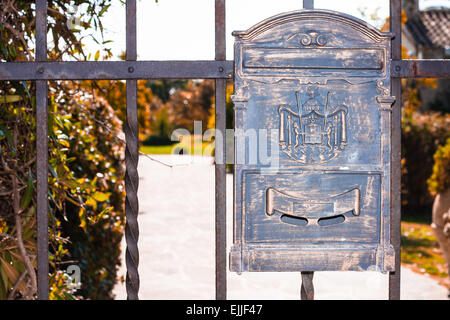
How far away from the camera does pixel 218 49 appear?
1690mm

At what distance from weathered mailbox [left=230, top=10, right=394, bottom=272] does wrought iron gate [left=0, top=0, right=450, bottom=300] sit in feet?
0.25

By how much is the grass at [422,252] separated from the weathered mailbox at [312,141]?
179 inches

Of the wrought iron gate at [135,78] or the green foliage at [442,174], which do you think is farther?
the green foliage at [442,174]

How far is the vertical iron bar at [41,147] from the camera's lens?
1.72 meters

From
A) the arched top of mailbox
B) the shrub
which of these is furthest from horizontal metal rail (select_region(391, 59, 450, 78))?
the shrub

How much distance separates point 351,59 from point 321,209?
19.3 inches

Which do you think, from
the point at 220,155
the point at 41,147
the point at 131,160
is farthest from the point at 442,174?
the point at 41,147

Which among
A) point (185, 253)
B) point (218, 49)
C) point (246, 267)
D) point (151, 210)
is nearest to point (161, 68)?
point (218, 49)

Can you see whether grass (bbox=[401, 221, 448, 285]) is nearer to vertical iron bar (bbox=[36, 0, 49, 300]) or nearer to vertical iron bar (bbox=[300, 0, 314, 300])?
vertical iron bar (bbox=[300, 0, 314, 300])

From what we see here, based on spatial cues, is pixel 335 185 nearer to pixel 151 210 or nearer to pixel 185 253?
pixel 185 253

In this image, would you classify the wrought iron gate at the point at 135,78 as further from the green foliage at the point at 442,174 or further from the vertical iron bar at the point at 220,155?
the green foliage at the point at 442,174

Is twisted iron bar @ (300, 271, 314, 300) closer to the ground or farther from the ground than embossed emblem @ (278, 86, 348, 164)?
closer to the ground

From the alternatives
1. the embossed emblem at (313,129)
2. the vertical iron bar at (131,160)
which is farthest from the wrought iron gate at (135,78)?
the embossed emblem at (313,129)

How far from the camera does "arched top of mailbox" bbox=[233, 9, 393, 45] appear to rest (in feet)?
5.29
